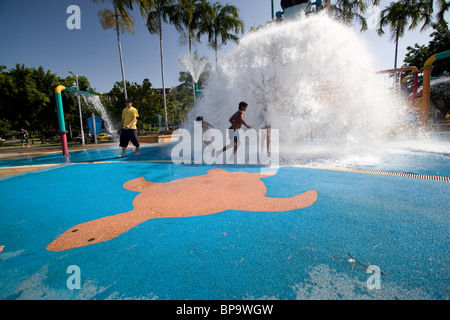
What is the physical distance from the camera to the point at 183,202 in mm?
3355

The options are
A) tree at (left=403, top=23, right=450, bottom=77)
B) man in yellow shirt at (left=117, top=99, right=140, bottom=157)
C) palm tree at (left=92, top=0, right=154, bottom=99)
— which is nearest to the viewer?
man in yellow shirt at (left=117, top=99, right=140, bottom=157)

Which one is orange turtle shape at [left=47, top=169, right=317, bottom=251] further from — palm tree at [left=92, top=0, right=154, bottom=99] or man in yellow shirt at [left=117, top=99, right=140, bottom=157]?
palm tree at [left=92, top=0, right=154, bottom=99]

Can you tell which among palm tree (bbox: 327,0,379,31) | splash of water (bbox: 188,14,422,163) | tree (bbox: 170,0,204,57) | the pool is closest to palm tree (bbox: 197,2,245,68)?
tree (bbox: 170,0,204,57)

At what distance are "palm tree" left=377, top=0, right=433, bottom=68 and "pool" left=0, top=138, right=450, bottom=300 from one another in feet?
89.2

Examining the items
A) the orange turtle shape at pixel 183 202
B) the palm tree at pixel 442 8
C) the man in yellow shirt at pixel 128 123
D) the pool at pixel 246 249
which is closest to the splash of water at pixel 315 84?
the orange turtle shape at pixel 183 202

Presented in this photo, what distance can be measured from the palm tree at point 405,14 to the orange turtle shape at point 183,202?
1108 inches

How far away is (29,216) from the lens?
116 inches

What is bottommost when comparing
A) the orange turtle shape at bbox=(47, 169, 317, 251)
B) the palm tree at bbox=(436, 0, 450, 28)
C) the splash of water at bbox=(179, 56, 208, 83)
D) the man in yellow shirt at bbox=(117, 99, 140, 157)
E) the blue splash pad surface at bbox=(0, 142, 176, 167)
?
the orange turtle shape at bbox=(47, 169, 317, 251)

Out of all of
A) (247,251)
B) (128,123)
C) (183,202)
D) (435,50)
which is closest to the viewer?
(247,251)

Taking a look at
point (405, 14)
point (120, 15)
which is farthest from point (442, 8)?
point (120, 15)

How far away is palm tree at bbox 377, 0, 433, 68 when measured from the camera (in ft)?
68.6

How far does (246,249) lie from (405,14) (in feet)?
101

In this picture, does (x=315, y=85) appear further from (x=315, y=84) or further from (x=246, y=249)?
(x=246, y=249)

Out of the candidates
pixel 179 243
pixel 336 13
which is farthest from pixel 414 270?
pixel 336 13
